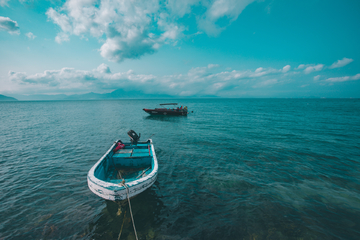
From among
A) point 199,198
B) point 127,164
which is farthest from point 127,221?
point 127,164

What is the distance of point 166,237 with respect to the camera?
5.82m

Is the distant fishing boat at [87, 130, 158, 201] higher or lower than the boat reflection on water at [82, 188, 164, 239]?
higher

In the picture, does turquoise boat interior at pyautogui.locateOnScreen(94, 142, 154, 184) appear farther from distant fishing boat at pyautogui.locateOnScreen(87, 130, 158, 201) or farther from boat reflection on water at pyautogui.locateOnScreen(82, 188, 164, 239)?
boat reflection on water at pyautogui.locateOnScreen(82, 188, 164, 239)

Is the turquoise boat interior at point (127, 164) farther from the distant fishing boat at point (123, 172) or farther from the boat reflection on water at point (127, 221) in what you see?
the boat reflection on water at point (127, 221)

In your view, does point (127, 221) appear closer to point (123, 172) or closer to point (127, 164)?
point (123, 172)

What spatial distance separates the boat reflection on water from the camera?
587 cm

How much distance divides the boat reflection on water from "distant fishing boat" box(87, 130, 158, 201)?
900mm

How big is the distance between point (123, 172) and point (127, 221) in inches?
138

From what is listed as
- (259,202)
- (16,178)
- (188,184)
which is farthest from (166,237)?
(16,178)

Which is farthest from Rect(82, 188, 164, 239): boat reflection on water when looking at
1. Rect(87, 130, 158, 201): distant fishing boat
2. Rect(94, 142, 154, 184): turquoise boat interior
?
Rect(94, 142, 154, 184): turquoise boat interior

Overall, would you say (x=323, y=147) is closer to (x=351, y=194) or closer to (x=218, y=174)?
(x=351, y=194)

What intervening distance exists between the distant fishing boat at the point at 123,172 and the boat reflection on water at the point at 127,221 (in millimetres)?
900

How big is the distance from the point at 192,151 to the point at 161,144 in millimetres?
4503

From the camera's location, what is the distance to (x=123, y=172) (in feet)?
30.9
